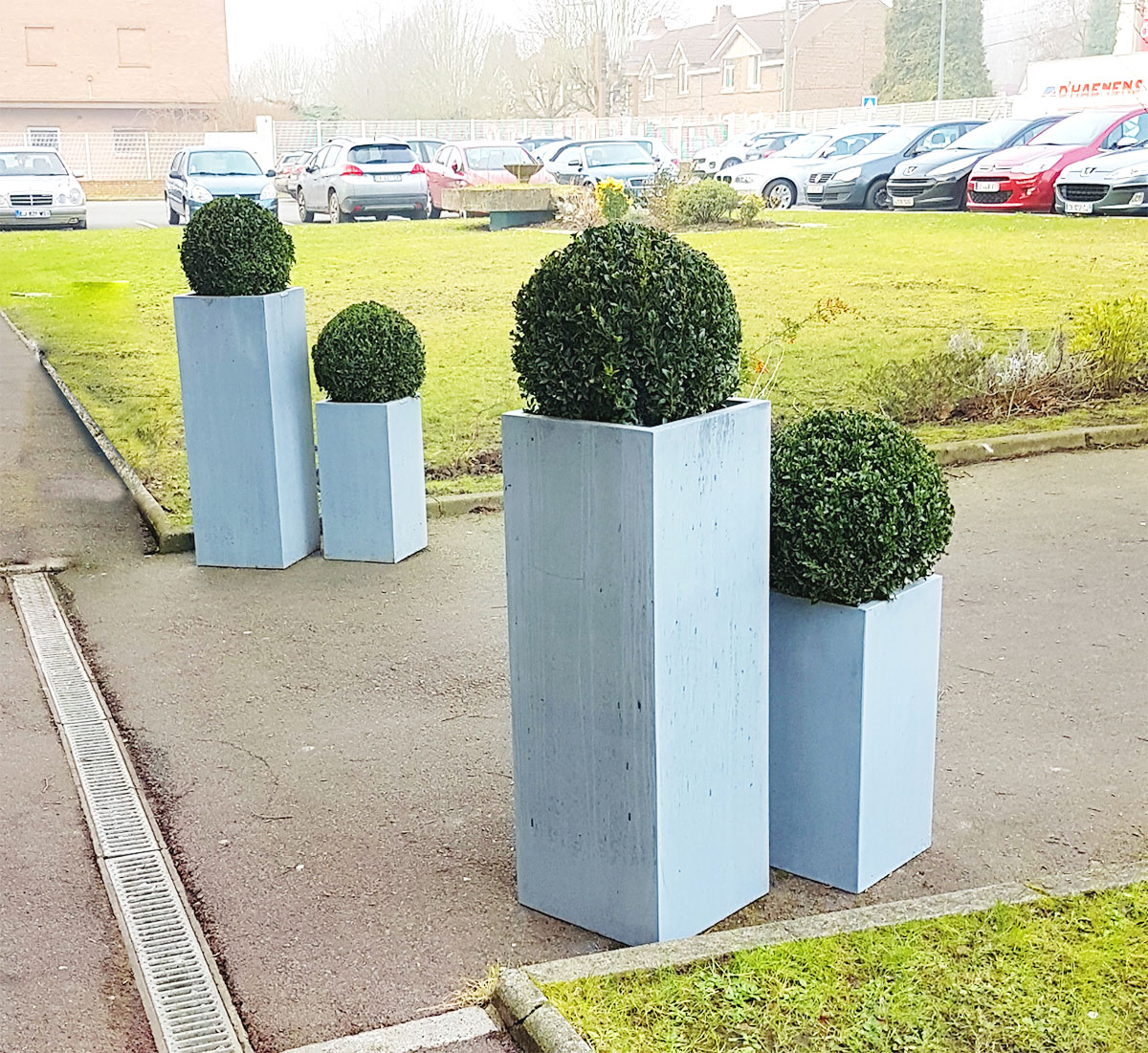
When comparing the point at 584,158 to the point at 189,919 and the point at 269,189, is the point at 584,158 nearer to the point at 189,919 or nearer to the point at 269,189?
the point at 269,189

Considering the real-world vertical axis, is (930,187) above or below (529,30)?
below

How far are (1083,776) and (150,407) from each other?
759 centimetres

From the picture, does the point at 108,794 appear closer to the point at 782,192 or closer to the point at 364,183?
Result: the point at 364,183

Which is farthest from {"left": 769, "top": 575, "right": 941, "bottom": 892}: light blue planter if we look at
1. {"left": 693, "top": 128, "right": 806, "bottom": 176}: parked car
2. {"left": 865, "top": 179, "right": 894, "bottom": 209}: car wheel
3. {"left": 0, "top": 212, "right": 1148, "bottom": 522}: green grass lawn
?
{"left": 693, "top": 128, "right": 806, "bottom": 176}: parked car

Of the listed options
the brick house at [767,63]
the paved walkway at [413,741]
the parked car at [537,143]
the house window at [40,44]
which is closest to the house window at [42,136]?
the house window at [40,44]

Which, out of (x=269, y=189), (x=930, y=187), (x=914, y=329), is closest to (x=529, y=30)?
(x=269, y=189)

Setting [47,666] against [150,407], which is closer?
[47,666]

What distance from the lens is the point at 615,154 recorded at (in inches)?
958

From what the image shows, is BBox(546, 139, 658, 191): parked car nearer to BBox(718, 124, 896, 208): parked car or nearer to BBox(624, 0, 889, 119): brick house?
BBox(718, 124, 896, 208): parked car

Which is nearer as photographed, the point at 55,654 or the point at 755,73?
the point at 55,654

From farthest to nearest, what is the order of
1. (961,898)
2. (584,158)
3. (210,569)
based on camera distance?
(584,158) < (210,569) < (961,898)

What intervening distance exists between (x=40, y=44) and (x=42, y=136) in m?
3.99

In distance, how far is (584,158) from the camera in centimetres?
2384

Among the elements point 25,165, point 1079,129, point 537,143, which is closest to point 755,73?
point 537,143
